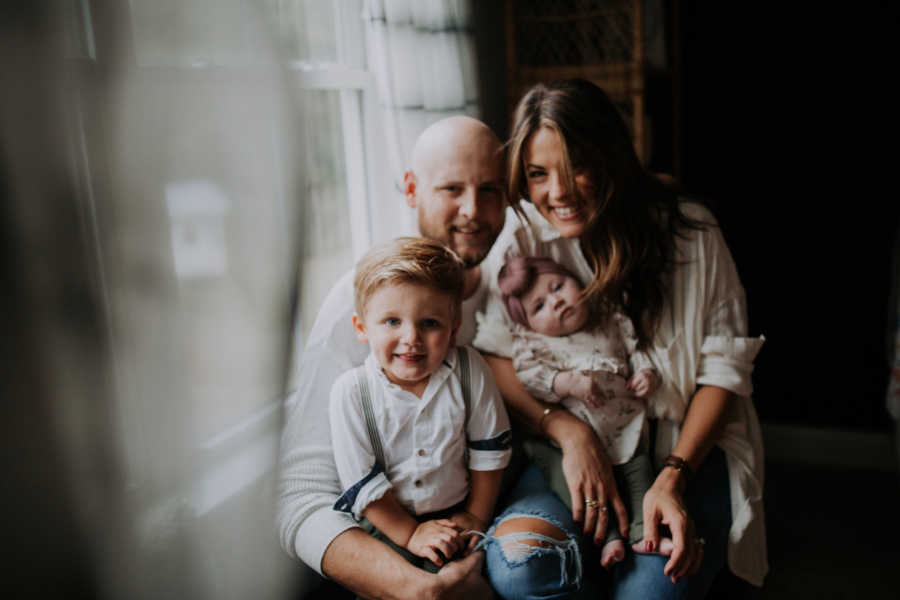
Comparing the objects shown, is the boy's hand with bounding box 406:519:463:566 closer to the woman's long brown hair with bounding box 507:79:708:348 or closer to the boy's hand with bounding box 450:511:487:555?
the boy's hand with bounding box 450:511:487:555

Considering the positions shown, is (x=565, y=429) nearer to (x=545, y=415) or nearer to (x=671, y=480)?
(x=545, y=415)

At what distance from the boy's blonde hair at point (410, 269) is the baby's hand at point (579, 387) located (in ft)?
0.98

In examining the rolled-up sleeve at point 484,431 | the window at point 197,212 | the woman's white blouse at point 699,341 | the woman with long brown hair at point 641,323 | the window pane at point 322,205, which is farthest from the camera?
the window pane at point 322,205

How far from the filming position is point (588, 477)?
4.50 ft

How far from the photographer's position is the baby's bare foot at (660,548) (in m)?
1.28

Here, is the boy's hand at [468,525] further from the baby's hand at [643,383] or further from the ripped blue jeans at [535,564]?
the baby's hand at [643,383]

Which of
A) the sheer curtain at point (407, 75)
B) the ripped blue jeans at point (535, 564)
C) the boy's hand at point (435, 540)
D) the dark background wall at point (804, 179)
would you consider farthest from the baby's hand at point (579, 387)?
the dark background wall at point (804, 179)

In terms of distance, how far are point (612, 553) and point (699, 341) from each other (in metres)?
0.51

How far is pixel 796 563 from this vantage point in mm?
2133

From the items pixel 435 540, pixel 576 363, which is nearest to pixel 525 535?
pixel 435 540

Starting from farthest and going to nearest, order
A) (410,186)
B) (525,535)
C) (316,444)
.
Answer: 1. (410,186)
2. (316,444)
3. (525,535)

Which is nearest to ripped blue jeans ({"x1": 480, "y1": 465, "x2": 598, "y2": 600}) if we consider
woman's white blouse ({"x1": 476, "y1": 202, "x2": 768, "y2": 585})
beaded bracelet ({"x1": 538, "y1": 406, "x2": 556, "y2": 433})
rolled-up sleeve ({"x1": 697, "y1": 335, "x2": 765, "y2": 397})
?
beaded bracelet ({"x1": 538, "y1": 406, "x2": 556, "y2": 433})

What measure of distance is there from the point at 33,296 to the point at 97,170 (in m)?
0.21

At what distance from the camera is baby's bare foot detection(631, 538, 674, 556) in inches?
50.5
